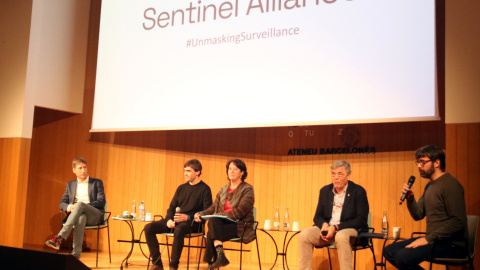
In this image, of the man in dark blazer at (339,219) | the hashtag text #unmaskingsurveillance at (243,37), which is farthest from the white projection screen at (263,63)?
the man in dark blazer at (339,219)

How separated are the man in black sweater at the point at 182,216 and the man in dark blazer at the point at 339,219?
48.8 inches

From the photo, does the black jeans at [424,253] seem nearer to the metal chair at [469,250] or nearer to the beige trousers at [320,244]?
the metal chair at [469,250]

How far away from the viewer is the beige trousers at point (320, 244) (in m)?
4.52

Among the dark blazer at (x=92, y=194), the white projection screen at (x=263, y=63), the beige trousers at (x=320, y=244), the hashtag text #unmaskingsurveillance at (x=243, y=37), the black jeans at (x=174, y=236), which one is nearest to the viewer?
the beige trousers at (x=320, y=244)

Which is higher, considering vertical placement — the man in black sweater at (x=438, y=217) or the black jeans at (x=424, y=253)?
the man in black sweater at (x=438, y=217)

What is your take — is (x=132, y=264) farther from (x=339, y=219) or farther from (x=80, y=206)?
(x=339, y=219)

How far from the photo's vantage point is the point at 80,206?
226 inches

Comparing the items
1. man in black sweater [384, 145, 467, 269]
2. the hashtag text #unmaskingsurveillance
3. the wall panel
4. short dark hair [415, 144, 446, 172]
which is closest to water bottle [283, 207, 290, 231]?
the wall panel

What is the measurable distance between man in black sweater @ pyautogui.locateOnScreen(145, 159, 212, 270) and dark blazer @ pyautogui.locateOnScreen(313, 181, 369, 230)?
1.30 meters

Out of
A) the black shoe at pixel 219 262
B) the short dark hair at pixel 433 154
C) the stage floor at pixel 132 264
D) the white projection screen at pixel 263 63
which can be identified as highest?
the white projection screen at pixel 263 63

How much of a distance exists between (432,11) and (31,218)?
6330 mm

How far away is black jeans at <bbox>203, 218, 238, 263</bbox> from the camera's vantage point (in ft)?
16.4

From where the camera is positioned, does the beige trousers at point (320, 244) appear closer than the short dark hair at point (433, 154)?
No

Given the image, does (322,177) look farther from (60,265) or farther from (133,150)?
(60,265)
